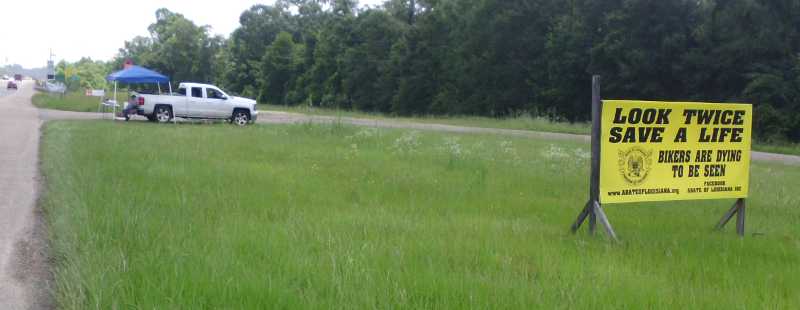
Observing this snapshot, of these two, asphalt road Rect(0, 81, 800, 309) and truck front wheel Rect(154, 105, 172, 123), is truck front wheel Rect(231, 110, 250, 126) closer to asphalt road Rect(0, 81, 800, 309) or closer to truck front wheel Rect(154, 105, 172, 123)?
truck front wheel Rect(154, 105, 172, 123)

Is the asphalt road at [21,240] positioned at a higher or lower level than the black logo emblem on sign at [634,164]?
lower

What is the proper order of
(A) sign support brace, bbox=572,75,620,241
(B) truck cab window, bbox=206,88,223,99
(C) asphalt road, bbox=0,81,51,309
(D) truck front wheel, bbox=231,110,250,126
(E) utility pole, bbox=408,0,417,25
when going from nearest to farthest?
1. (C) asphalt road, bbox=0,81,51,309
2. (A) sign support brace, bbox=572,75,620,241
3. (B) truck cab window, bbox=206,88,223,99
4. (D) truck front wheel, bbox=231,110,250,126
5. (E) utility pole, bbox=408,0,417,25

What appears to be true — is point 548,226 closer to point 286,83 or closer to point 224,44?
point 286,83

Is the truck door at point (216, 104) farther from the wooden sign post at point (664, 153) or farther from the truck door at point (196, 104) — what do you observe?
the wooden sign post at point (664, 153)

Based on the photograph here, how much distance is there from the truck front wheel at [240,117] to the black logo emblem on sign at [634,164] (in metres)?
24.1

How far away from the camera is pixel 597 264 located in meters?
5.91

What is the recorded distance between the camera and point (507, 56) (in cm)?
5797

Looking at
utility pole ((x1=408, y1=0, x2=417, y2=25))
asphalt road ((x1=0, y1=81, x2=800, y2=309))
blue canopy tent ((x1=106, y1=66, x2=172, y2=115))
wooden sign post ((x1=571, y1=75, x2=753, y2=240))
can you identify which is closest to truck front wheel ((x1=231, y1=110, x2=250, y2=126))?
blue canopy tent ((x1=106, y1=66, x2=172, y2=115))

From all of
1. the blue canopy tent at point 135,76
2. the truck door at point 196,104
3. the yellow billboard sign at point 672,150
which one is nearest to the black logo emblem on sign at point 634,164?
the yellow billboard sign at point 672,150

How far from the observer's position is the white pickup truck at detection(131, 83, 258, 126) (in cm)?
2867

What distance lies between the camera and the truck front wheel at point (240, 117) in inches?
1172

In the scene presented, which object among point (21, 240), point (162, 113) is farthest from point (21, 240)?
point (162, 113)

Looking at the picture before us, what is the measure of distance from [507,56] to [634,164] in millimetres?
51808

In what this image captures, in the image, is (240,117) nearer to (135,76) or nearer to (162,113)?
(162,113)
